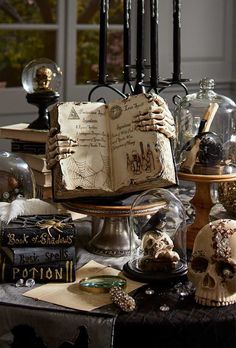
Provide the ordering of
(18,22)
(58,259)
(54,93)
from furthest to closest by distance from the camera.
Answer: (18,22)
(54,93)
(58,259)

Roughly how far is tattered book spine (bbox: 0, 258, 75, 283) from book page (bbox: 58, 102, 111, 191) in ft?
0.61

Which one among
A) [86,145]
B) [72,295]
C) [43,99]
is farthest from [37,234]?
[43,99]

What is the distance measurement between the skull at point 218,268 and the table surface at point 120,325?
0.02m

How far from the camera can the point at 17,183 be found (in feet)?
5.33

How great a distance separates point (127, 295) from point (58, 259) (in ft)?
0.54

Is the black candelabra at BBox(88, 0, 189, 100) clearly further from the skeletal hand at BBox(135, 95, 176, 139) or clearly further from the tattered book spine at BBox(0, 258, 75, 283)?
the tattered book spine at BBox(0, 258, 75, 283)

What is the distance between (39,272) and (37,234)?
0.07m

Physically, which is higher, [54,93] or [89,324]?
[54,93]

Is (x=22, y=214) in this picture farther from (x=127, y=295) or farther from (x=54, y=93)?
(x=54, y=93)

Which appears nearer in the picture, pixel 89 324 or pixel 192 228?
pixel 89 324

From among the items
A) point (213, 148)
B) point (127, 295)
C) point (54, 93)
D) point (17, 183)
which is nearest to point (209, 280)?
point (127, 295)

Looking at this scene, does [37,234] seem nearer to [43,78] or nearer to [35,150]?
[35,150]

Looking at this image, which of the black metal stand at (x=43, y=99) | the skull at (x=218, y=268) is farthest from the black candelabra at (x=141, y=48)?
the skull at (x=218, y=268)

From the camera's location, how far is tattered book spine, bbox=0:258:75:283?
49.2 inches
